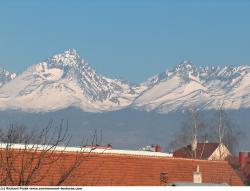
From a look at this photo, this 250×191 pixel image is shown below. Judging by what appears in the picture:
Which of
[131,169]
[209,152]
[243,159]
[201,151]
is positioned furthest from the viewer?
[201,151]

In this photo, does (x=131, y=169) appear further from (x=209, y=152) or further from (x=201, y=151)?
(x=201, y=151)

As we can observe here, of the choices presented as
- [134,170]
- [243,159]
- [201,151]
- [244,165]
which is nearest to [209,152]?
[201,151]

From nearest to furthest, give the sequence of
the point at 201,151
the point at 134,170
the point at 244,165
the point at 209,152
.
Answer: the point at 134,170, the point at 244,165, the point at 209,152, the point at 201,151

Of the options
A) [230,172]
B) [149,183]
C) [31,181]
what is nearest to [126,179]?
[149,183]

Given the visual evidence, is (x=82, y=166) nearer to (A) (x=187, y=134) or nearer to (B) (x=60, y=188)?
(B) (x=60, y=188)

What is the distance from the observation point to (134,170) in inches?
2152

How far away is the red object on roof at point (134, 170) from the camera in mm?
47156

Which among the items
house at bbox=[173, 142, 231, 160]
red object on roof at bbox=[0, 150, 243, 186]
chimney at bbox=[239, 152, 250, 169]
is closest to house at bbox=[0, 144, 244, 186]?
red object on roof at bbox=[0, 150, 243, 186]

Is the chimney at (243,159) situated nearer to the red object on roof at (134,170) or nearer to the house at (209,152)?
the house at (209,152)

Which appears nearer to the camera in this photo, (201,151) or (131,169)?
(131,169)

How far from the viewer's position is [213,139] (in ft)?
457

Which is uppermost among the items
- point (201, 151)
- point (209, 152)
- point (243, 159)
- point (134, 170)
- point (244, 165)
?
point (201, 151)

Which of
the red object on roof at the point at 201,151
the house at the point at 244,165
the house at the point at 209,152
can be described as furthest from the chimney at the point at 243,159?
the red object on roof at the point at 201,151

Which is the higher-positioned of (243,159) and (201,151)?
(201,151)
